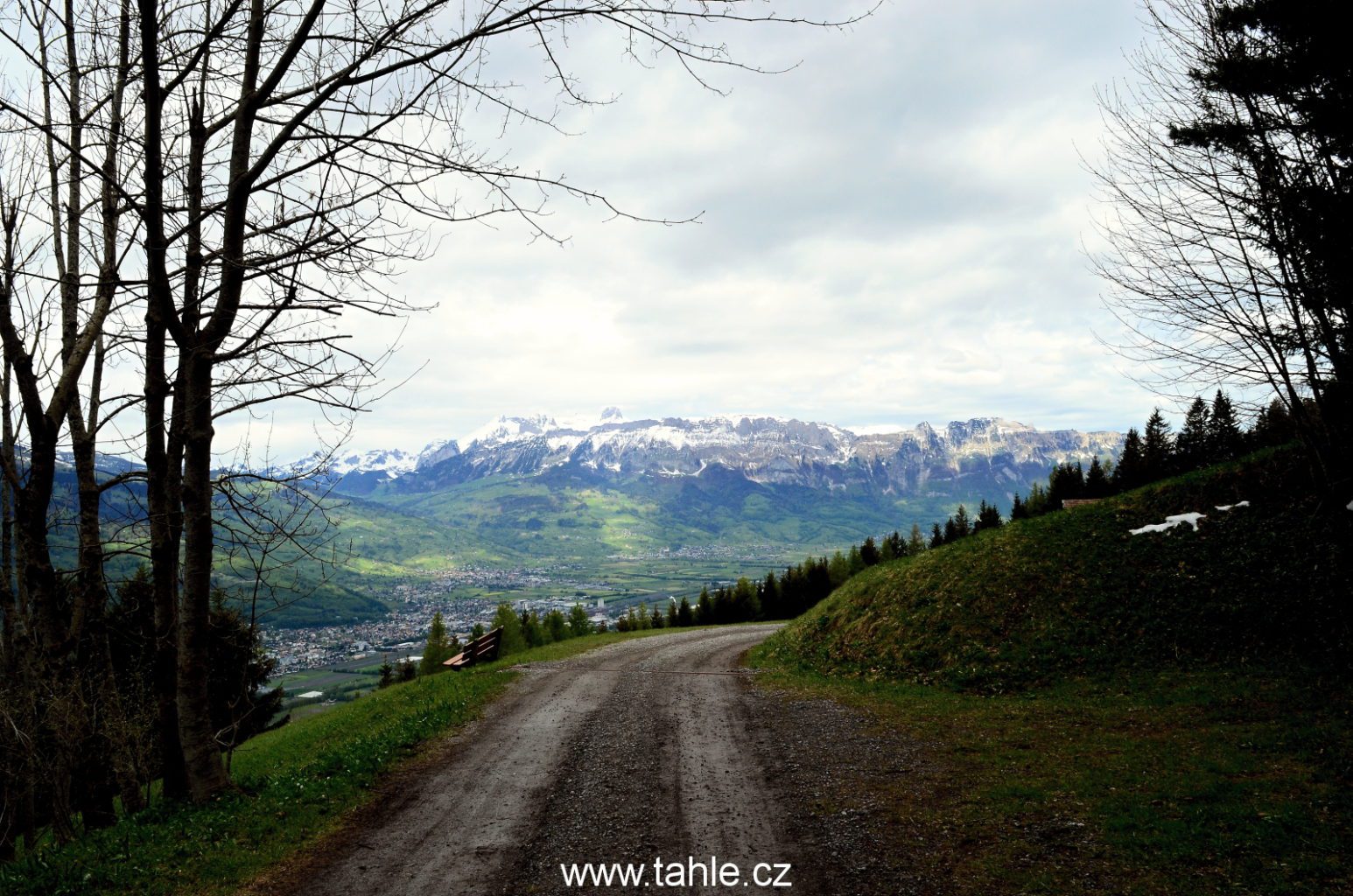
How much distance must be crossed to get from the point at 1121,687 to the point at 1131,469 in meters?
58.1

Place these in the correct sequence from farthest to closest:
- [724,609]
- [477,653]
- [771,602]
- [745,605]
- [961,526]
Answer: [961,526] → [771,602] → [745,605] → [724,609] → [477,653]

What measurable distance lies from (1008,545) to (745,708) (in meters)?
12.8

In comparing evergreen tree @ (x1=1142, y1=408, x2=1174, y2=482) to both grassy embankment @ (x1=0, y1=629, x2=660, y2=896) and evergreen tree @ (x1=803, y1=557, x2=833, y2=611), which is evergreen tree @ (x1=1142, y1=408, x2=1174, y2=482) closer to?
evergreen tree @ (x1=803, y1=557, x2=833, y2=611)

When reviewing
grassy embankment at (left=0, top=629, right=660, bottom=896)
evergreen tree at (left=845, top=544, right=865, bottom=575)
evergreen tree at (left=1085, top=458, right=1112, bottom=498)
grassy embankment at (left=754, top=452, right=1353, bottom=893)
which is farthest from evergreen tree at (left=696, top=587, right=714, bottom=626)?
grassy embankment at (left=0, top=629, right=660, bottom=896)

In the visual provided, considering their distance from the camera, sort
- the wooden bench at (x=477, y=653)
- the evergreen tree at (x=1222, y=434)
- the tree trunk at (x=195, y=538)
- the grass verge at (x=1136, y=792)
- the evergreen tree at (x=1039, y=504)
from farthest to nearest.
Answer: the evergreen tree at (x=1039, y=504) → the evergreen tree at (x=1222, y=434) → the wooden bench at (x=477, y=653) → the tree trunk at (x=195, y=538) → the grass verge at (x=1136, y=792)

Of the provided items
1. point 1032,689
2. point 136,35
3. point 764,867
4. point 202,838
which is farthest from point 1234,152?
point 202,838

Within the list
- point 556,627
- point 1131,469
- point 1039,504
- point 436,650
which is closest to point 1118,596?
point 436,650

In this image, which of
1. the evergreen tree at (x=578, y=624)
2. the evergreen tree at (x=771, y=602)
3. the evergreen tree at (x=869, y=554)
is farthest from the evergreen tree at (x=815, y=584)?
the evergreen tree at (x=578, y=624)

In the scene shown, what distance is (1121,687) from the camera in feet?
47.8

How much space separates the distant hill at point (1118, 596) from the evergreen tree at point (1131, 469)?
40.6m

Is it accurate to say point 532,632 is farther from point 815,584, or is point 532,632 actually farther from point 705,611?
point 815,584

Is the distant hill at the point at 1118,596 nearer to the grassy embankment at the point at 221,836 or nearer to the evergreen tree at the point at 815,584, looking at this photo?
the grassy embankment at the point at 221,836

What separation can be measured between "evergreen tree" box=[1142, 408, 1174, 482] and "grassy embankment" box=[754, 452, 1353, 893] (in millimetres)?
42357

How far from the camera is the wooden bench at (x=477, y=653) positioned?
25.0 metres
